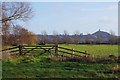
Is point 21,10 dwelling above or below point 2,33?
above

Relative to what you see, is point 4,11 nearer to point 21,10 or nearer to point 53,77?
point 21,10

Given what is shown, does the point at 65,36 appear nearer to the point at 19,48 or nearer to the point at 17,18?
the point at 17,18

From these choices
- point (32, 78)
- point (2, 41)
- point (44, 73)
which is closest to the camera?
point (32, 78)

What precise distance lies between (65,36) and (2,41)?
168ft

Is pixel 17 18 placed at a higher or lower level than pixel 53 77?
higher

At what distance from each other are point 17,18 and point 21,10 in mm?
1088

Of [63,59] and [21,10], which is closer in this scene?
[63,59]

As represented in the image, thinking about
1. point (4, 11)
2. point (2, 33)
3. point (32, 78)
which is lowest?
point (32, 78)

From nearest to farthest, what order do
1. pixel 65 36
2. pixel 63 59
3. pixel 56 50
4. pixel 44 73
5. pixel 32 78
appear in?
pixel 32 78, pixel 44 73, pixel 63 59, pixel 56 50, pixel 65 36

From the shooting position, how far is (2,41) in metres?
31.4

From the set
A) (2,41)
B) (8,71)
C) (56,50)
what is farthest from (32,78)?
(2,41)

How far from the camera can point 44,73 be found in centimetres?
1215

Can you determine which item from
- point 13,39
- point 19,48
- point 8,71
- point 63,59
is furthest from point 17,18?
point 8,71

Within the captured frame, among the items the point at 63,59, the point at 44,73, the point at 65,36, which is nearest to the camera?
the point at 44,73
